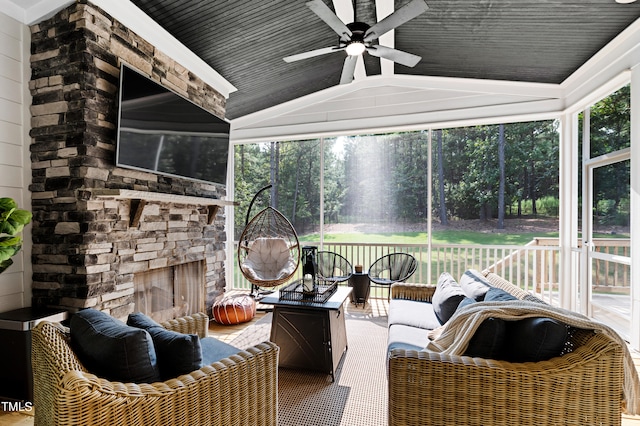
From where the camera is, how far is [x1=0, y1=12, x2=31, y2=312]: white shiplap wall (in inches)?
99.0

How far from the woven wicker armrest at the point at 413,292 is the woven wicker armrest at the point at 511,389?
1745 millimetres

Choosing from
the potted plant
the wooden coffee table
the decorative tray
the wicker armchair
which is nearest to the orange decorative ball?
the decorative tray

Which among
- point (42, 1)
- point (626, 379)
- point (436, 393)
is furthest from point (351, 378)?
point (42, 1)

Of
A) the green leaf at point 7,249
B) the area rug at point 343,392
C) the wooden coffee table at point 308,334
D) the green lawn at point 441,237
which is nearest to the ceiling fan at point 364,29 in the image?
the wooden coffee table at point 308,334

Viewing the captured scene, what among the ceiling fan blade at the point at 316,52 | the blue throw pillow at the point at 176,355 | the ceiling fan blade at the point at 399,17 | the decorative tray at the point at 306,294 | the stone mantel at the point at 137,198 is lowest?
the decorative tray at the point at 306,294

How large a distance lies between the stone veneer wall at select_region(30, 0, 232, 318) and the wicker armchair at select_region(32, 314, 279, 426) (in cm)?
114

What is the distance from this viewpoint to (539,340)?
149cm

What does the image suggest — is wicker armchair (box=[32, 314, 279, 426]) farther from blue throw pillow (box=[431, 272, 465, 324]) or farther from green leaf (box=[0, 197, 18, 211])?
blue throw pillow (box=[431, 272, 465, 324])

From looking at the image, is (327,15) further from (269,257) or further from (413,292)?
(269,257)

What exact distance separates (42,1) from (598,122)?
5584 millimetres

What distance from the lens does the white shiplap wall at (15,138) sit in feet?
8.25

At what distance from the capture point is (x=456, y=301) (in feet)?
8.11

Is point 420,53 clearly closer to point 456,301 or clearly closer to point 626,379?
point 456,301

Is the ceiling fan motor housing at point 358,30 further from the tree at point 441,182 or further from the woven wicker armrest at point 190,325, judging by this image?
the tree at point 441,182
